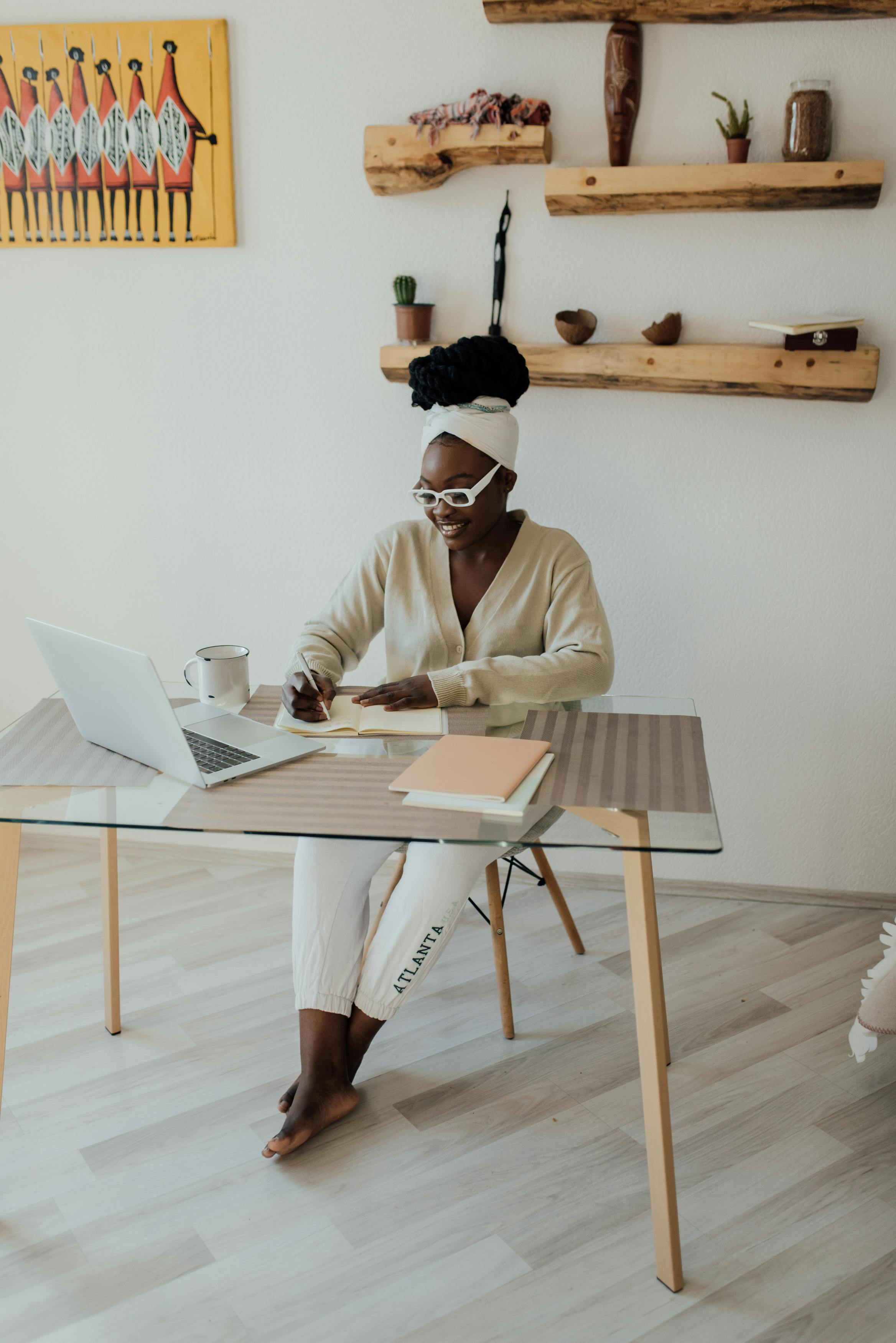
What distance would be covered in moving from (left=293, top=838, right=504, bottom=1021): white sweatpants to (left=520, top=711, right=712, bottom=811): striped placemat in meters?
0.28

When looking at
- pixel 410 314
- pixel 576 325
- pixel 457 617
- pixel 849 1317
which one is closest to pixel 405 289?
pixel 410 314

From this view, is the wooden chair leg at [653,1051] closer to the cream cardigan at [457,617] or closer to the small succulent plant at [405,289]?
the cream cardigan at [457,617]

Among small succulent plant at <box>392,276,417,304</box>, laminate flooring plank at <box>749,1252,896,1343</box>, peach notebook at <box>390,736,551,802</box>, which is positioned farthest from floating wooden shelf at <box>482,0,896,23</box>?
laminate flooring plank at <box>749,1252,896,1343</box>

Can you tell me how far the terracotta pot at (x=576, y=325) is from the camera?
2.28m

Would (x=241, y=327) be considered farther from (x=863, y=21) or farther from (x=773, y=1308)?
(x=773, y=1308)

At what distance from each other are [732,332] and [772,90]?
0.47 meters

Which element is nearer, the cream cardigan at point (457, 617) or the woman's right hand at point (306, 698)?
the woman's right hand at point (306, 698)

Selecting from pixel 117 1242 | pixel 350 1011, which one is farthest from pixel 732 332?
pixel 117 1242

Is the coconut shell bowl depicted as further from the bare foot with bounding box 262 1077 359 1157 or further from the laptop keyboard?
the bare foot with bounding box 262 1077 359 1157

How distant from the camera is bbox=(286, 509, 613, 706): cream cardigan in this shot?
193 cm

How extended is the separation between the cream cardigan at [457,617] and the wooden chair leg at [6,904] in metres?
0.54

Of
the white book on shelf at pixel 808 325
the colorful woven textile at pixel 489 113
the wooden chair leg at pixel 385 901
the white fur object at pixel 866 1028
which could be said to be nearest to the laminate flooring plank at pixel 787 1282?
the white fur object at pixel 866 1028

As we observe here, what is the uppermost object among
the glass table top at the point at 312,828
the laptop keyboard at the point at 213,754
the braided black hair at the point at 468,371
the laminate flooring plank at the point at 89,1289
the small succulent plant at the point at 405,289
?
the small succulent plant at the point at 405,289

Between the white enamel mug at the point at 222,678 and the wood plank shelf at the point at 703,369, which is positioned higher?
the wood plank shelf at the point at 703,369
